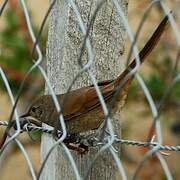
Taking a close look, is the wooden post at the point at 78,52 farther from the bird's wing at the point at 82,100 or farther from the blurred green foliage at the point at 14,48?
the blurred green foliage at the point at 14,48

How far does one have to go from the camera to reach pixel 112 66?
2209 mm

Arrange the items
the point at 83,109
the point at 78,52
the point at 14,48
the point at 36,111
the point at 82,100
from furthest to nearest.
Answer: the point at 14,48 → the point at 36,111 → the point at 83,109 → the point at 82,100 → the point at 78,52

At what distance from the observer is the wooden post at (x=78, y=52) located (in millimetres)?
2133

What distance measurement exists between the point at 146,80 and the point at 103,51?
2146mm

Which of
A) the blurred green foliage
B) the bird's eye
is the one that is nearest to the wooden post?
the bird's eye

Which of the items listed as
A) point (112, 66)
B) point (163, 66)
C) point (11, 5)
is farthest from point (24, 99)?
point (112, 66)

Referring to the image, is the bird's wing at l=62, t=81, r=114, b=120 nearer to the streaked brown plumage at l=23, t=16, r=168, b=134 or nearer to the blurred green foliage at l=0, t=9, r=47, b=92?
the streaked brown plumage at l=23, t=16, r=168, b=134

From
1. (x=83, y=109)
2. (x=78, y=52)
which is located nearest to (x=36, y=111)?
(x=83, y=109)

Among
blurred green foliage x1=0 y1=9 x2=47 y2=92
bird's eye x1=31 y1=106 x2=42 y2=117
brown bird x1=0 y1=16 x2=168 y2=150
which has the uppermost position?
blurred green foliage x1=0 y1=9 x2=47 y2=92

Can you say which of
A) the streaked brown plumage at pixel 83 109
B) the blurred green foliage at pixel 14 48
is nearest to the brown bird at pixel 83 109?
the streaked brown plumage at pixel 83 109

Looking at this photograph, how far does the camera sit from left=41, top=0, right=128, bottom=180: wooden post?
7.00ft

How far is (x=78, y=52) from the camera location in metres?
2.14

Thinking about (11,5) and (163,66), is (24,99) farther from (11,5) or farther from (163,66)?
(163,66)

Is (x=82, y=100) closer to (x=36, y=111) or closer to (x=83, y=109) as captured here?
(x=83, y=109)
